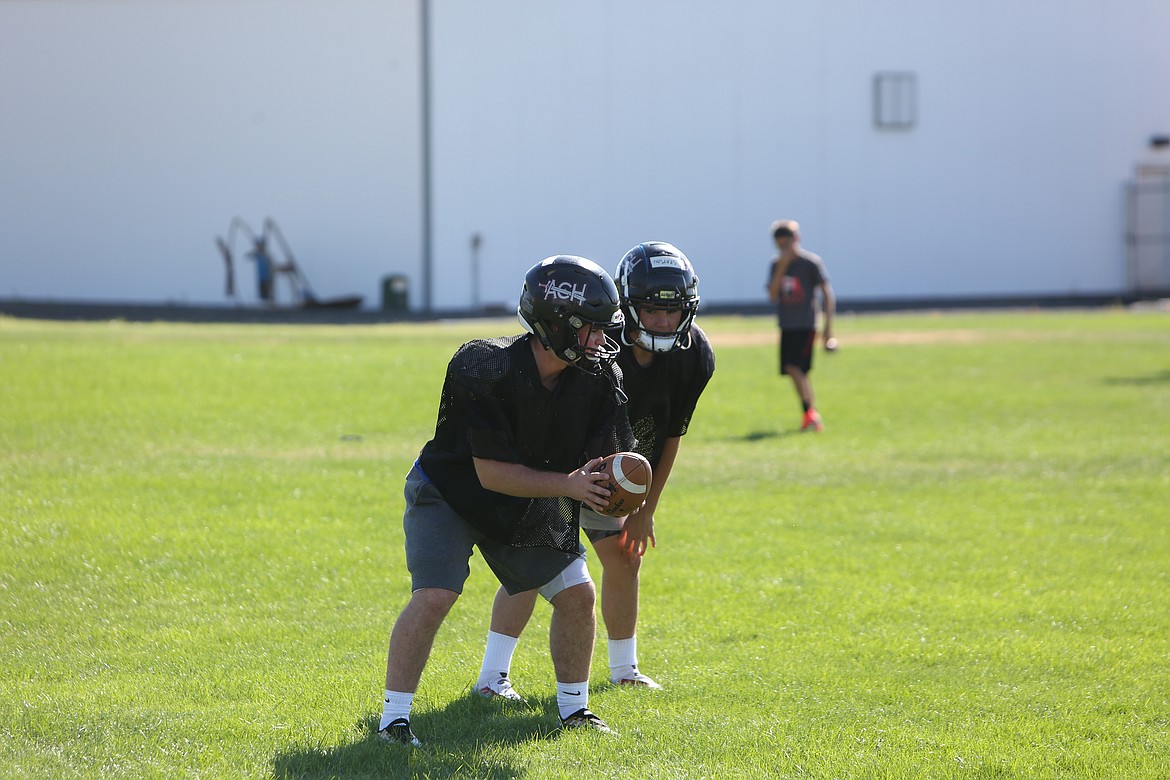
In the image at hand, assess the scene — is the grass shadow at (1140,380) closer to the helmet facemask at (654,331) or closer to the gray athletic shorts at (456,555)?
the helmet facemask at (654,331)

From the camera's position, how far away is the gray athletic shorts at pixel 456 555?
14.8ft

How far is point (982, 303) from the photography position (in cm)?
3644

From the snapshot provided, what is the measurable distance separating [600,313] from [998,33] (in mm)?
37279

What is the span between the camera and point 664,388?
5.17 meters

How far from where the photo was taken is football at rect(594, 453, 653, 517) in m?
4.41

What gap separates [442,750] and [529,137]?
31501 mm

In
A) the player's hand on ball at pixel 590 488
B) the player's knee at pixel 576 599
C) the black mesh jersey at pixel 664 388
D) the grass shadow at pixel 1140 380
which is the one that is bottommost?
the player's knee at pixel 576 599

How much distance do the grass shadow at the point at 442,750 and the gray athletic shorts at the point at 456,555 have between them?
51 cm

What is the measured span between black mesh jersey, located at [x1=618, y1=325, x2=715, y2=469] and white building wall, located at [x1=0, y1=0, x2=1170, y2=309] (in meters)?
29.8

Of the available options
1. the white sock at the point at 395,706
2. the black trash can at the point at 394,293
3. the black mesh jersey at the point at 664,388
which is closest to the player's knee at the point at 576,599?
the white sock at the point at 395,706

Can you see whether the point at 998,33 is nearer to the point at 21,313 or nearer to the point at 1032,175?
the point at 1032,175

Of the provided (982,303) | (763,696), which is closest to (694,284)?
A: (763,696)

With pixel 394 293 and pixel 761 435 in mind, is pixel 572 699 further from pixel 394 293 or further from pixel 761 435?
pixel 394 293

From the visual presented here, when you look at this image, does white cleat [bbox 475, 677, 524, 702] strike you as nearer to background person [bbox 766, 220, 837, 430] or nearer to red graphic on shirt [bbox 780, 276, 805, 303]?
background person [bbox 766, 220, 837, 430]
